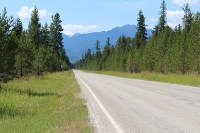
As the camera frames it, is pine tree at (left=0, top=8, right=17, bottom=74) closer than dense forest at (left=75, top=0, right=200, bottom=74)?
Yes

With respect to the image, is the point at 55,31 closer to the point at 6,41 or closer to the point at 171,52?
the point at 171,52

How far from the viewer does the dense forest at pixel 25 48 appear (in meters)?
17.9

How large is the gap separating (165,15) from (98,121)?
76.2 meters

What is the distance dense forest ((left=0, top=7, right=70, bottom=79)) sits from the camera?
17.9 meters

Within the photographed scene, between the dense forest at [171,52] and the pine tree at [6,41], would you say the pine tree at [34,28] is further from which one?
the pine tree at [6,41]

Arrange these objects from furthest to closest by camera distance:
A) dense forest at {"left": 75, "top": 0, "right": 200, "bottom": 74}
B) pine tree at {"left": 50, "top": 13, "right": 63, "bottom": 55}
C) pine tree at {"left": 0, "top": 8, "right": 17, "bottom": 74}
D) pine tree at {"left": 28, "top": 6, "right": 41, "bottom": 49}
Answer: pine tree at {"left": 50, "top": 13, "right": 63, "bottom": 55}
pine tree at {"left": 28, "top": 6, "right": 41, "bottom": 49}
dense forest at {"left": 75, "top": 0, "right": 200, "bottom": 74}
pine tree at {"left": 0, "top": 8, "right": 17, "bottom": 74}

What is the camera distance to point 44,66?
42375 mm

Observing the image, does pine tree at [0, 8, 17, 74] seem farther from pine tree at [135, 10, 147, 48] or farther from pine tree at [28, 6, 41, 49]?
pine tree at [135, 10, 147, 48]

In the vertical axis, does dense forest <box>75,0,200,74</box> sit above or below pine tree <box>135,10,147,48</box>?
below

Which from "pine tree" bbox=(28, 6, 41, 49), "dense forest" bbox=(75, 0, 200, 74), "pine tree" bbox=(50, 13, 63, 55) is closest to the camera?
"dense forest" bbox=(75, 0, 200, 74)

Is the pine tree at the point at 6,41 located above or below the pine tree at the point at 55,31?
below

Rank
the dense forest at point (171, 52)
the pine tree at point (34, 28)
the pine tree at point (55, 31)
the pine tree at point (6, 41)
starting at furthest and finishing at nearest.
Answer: the pine tree at point (55, 31) → the pine tree at point (34, 28) → the dense forest at point (171, 52) → the pine tree at point (6, 41)

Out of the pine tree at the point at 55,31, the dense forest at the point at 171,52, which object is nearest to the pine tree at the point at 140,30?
the dense forest at the point at 171,52

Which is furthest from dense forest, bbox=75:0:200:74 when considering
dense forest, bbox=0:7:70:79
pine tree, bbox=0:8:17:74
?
pine tree, bbox=0:8:17:74
